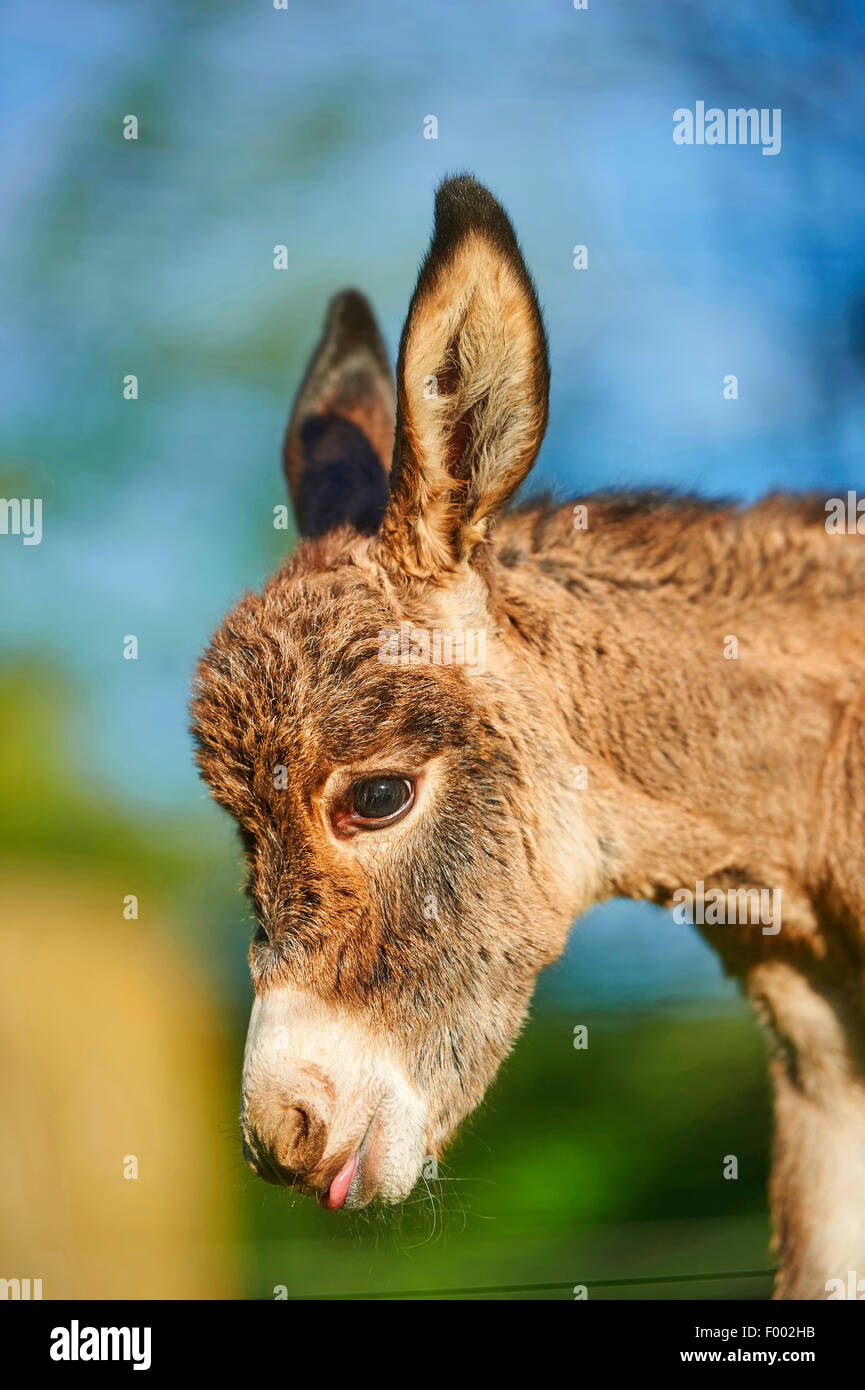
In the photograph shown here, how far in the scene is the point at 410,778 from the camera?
2424 mm

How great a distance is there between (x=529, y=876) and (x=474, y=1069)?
1.63 feet

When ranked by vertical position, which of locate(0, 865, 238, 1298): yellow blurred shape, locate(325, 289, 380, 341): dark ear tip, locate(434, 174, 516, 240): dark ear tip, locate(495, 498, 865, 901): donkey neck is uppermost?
locate(325, 289, 380, 341): dark ear tip

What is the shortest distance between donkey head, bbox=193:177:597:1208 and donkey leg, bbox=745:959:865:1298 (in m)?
0.85

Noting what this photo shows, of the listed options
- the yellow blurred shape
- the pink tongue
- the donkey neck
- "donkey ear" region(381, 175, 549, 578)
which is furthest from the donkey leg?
the yellow blurred shape

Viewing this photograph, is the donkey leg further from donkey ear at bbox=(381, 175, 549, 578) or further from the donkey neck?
donkey ear at bbox=(381, 175, 549, 578)

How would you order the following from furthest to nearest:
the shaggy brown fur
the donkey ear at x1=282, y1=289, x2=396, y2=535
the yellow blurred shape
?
the yellow blurred shape
the donkey ear at x1=282, y1=289, x2=396, y2=535
the shaggy brown fur

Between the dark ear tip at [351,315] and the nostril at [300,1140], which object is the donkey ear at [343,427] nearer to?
the dark ear tip at [351,315]

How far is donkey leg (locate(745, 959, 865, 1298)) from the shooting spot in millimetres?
2998

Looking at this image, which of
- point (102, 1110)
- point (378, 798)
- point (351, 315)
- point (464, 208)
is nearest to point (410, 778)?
point (378, 798)

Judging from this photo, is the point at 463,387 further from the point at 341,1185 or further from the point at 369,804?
the point at 341,1185

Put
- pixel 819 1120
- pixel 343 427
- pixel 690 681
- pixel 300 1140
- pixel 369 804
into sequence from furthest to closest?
pixel 343 427, pixel 819 1120, pixel 690 681, pixel 369 804, pixel 300 1140

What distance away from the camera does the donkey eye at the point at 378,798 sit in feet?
7.79

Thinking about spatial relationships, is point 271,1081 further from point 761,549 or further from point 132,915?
point 132,915

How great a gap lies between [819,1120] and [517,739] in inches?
65.8
